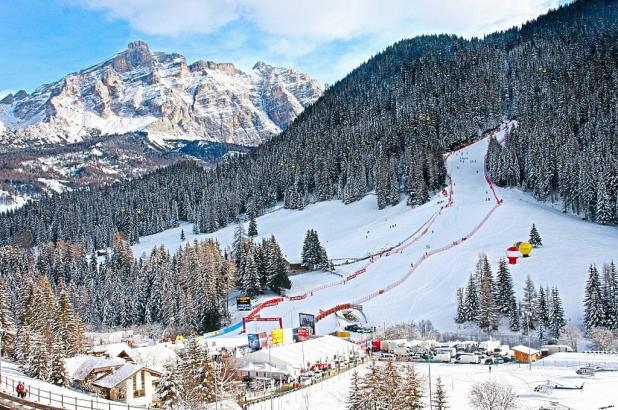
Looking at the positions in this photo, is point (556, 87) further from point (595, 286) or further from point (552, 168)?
point (595, 286)

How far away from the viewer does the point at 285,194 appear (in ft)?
565

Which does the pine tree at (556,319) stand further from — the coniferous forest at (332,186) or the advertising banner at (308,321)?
the coniferous forest at (332,186)

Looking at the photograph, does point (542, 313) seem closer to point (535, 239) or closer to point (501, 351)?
point (501, 351)

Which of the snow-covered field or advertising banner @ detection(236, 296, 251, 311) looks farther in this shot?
advertising banner @ detection(236, 296, 251, 311)

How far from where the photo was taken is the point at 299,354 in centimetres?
6125

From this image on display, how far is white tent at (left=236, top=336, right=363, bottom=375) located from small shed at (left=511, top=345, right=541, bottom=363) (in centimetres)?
1546

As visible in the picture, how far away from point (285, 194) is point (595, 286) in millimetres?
111414

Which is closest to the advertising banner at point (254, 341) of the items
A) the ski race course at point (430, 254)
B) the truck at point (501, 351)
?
the ski race course at point (430, 254)

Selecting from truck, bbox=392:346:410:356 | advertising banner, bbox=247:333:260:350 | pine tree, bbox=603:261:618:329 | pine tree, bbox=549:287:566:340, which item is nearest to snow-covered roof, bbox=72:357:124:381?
advertising banner, bbox=247:333:260:350

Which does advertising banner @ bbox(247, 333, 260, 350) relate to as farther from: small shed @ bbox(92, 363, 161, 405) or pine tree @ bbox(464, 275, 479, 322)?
pine tree @ bbox(464, 275, 479, 322)

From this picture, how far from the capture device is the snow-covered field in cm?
4659

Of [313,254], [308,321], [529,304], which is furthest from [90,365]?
[313,254]

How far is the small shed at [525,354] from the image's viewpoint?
6076cm

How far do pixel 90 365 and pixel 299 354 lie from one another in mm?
19595
